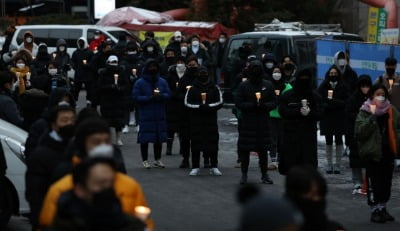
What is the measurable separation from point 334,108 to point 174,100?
2.68 meters

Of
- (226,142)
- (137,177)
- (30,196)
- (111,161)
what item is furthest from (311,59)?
(111,161)

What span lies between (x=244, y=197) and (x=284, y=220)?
633mm

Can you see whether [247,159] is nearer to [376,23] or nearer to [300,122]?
[300,122]

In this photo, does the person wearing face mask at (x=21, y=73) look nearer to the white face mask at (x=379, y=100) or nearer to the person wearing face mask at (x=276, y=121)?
the person wearing face mask at (x=276, y=121)

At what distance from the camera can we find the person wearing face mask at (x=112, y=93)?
1852 centimetres

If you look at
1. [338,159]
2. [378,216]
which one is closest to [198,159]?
[338,159]

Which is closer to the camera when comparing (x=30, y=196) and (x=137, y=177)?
(x=30, y=196)

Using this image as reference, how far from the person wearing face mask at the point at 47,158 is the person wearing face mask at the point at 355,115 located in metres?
5.76

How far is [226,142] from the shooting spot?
19891 millimetres

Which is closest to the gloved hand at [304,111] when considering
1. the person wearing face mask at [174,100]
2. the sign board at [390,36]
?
the person wearing face mask at [174,100]

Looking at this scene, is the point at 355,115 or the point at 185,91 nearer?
the point at 355,115

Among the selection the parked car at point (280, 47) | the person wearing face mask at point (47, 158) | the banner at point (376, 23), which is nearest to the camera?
the person wearing face mask at point (47, 158)

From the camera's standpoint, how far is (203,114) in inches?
601

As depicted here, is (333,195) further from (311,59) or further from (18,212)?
(311,59)
